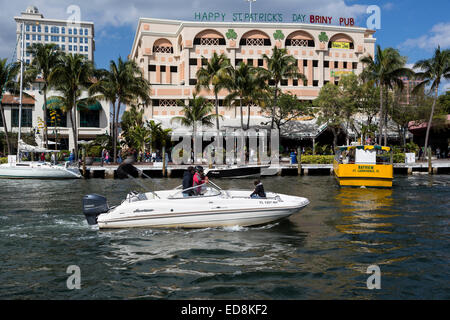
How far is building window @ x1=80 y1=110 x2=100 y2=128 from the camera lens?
→ 185ft

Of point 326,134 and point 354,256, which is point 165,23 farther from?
point 354,256

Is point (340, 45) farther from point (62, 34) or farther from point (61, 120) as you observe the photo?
point (62, 34)

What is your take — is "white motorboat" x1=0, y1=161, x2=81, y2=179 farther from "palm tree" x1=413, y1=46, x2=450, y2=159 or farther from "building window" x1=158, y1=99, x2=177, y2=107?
"palm tree" x1=413, y1=46, x2=450, y2=159

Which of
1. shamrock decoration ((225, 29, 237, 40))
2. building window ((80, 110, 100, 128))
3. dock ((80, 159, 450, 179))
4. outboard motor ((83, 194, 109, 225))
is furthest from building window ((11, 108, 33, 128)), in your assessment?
outboard motor ((83, 194, 109, 225))

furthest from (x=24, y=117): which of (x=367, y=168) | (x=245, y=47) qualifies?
(x=367, y=168)

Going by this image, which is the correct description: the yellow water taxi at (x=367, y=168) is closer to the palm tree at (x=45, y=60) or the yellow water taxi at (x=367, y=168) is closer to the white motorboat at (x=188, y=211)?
the white motorboat at (x=188, y=211)

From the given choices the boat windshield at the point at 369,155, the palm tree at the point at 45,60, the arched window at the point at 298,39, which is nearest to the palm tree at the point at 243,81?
the palm tree at the point at 45,60

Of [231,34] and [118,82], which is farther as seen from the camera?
[231,34]

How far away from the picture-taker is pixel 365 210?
666 inches

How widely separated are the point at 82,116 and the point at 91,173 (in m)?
22.7

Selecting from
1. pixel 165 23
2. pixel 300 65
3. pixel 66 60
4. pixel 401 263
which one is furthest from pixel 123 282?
pixel 165 23

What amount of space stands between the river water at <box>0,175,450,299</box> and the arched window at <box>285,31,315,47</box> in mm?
52619

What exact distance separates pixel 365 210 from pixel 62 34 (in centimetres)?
16512

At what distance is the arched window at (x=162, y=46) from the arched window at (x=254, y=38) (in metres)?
12.0
